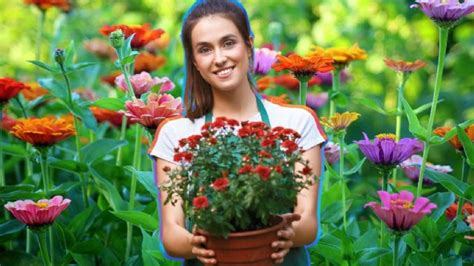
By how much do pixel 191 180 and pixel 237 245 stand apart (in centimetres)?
15

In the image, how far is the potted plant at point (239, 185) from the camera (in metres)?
1.49

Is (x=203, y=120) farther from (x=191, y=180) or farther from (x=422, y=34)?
(x=422, y=34)

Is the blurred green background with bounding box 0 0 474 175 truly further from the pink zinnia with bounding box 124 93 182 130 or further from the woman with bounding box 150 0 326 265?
the woman with bounding box 150 0 326 265

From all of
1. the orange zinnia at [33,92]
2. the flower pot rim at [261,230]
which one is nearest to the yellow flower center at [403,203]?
the flower pot rim at [261,230]

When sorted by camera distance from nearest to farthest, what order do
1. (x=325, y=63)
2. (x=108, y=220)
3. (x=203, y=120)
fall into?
(x=203, y=120)
(x=325, y=63)
(x=108, y=220)

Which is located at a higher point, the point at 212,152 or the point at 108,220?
the point at 212,152

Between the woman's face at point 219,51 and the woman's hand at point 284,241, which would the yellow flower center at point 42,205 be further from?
the woman's hand at point 284,241

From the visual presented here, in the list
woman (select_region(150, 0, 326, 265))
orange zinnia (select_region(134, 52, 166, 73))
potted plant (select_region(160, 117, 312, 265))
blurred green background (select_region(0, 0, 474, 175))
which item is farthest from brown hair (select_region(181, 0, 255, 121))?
blurred green background (select_region(0, 0, 474, 175))

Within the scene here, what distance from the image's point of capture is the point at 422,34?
5.37m

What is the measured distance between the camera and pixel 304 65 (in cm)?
211

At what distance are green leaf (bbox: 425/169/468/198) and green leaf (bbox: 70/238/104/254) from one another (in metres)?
0.86

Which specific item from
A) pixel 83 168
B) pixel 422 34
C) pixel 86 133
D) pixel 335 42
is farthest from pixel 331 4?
pixel 83 168

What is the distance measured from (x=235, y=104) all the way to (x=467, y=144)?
0.58 m

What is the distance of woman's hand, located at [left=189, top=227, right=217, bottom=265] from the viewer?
154 centimetres
